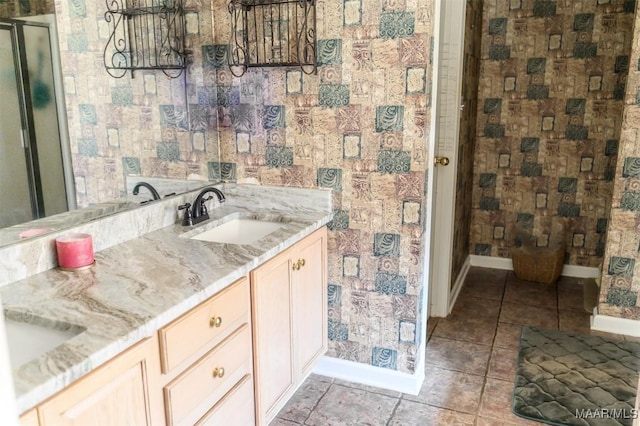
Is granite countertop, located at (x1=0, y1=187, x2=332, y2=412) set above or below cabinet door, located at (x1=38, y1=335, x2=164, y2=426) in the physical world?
above

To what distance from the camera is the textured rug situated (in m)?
2.28

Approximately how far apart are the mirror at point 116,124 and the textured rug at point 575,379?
187cm

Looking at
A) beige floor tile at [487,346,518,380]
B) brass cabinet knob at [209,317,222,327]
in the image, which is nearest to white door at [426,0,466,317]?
beige floor tile at [487,346,518,380]

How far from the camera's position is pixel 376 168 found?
2297mm

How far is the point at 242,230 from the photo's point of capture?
2408mm

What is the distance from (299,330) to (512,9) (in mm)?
3017

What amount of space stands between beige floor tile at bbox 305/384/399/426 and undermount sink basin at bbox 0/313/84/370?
130cm

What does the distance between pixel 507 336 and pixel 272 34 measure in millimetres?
2154

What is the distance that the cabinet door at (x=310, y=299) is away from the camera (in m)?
2.16

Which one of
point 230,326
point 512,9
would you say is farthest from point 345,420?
point 512,9

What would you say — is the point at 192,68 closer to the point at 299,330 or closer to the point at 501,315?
the point at 299,330

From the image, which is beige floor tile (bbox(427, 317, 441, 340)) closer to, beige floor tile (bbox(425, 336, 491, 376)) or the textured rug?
beige floor tile (bbox(425, 336, 491, 376))

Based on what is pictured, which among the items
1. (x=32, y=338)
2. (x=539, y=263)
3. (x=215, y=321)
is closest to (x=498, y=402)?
(x=215, y=321)

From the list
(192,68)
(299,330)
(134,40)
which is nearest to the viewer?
(134,40)
